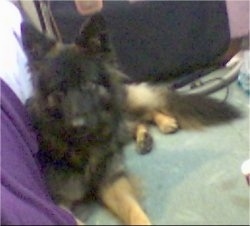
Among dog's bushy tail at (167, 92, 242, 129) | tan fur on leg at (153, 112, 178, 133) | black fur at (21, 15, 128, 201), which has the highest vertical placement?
black fur at (21, 15, 128, 201)

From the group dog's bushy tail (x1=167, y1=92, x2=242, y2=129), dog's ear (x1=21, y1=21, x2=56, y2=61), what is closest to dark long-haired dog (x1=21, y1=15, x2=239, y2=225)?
dog's ear (x1=21, y1=21, x2=56, y2=61)

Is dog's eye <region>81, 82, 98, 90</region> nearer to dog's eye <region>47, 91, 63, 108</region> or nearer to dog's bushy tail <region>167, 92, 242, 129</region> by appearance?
dog's eye <region>47, 91, 63, 108</region>

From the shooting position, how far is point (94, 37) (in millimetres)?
525

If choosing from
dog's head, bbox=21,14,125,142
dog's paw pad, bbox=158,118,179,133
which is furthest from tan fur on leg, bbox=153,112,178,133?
dog's head, bbox=21,14,125,142

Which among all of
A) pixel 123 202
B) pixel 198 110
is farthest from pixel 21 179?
pixel 198 110

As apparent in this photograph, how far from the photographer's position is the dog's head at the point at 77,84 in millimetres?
460

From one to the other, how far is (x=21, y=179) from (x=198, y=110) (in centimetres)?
34

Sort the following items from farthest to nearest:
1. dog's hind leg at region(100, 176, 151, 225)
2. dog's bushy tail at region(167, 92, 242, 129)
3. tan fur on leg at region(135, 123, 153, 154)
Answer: dog's bushy tail at region(167, 92, 242, 129) → tan fur on leg at region(135, 123, 153, 154) → dog's hind leg at region(100, 176, 151, 225)

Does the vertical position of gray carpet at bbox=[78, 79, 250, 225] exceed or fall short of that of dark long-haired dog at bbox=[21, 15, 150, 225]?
it falls short

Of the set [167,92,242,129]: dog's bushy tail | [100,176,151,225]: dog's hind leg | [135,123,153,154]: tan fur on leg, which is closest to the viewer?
[100,176,151,225]: dog's hind leg

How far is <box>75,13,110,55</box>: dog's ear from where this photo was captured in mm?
501

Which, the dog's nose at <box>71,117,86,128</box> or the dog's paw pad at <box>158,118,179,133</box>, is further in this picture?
the dog's paw pad at <box>158,118,179,133</box>

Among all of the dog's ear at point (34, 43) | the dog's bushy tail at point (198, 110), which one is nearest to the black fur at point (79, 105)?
the dog's ear at point (34, 43)

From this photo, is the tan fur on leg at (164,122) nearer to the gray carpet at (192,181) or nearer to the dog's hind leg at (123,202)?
the gray carpet at (192,181)
